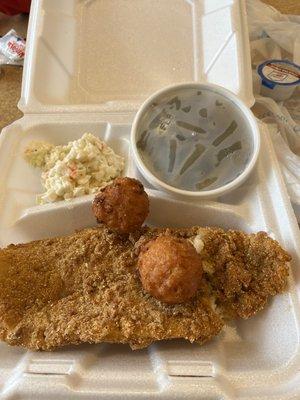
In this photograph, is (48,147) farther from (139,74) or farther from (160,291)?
(160,291)

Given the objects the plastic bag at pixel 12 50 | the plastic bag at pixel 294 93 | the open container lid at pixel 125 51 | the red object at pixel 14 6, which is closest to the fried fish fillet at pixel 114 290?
the plastic bag at pixel 294 93

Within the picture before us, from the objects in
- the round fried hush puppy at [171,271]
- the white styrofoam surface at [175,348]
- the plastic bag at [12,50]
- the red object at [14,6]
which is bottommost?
the white styrofoam surface at [175,348]

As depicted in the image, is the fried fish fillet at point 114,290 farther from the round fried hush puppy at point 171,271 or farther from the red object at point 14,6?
the red object at point 14,6

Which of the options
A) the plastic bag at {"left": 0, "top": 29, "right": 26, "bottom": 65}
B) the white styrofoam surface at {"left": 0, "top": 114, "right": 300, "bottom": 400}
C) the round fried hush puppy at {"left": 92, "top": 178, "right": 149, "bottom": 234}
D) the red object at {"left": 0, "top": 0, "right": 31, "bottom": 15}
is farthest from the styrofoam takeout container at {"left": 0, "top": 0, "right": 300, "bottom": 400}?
the red object at {"left": 0, "top": 0, "right": 31, "bottom": 15}

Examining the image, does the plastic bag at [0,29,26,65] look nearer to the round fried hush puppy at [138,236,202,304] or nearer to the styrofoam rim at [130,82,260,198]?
the styrofoam rim at [130,82,260,198]

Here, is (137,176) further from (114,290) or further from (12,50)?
(12,50)
